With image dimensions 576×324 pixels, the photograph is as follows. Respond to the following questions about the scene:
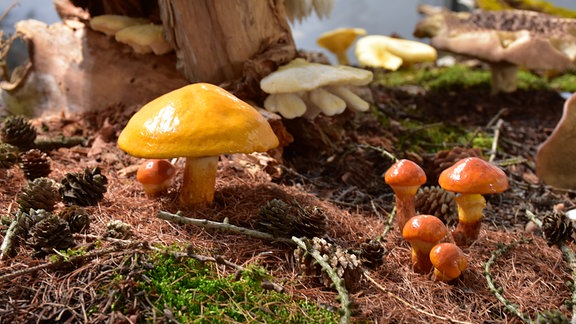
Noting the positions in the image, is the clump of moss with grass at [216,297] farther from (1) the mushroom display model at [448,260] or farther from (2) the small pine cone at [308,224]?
(1) the mushroom display model at [448,260]

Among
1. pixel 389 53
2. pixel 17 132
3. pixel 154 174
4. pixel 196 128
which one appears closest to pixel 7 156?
pixel 17 132

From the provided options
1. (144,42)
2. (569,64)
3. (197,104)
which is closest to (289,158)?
(144,42)

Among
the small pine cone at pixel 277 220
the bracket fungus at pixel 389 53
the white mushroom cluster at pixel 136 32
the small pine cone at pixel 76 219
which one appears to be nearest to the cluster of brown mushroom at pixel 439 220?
the small pine cone at pixel 277 220

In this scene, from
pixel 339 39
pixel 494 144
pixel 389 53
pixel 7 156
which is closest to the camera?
pixel 7 156

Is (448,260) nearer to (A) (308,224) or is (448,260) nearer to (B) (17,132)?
(A) (308,224)

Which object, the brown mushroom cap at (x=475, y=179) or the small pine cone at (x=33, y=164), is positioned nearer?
the brown mushroom cap at (x=475, y=179)

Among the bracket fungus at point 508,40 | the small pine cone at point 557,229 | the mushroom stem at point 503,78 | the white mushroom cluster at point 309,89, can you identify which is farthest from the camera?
the mushroom stem at point 503,78

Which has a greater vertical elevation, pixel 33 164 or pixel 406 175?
pixel 406 175

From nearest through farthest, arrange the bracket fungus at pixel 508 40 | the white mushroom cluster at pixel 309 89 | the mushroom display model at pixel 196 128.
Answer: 1. the mushroom display model at pixel 196 128
2. the white mushroom cluster at pixel 309 89
3. the bracket fungus at pixel 508 40
